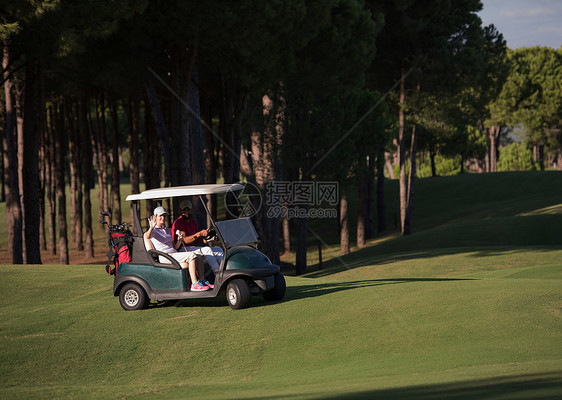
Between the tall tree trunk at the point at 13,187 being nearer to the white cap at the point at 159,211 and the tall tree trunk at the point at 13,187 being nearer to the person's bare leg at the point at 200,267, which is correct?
the white cap at the point at 159,211

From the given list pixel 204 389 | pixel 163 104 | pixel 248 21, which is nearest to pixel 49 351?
pixel 204 389

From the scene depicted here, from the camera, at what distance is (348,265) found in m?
24.0

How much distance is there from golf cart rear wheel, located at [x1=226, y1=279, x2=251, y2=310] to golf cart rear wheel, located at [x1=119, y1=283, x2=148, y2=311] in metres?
1.56

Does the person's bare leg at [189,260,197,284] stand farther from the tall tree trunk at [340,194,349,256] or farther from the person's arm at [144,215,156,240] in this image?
the tall tree trunk at [340,194,349,256]

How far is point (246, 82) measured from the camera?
2248 cm

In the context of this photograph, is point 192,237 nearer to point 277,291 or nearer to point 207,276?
point 207,276

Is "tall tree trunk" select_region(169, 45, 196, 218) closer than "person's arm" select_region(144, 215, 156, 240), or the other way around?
"person's arm" select_region(144, 215, 156, 240)

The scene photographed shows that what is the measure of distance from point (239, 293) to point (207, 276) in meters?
A: 0.65

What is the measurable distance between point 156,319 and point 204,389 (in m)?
3.62

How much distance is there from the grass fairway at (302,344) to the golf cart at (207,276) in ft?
1.09

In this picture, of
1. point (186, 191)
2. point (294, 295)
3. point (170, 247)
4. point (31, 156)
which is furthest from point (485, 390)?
point (31, 156)

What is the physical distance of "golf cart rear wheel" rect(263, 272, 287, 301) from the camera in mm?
10945

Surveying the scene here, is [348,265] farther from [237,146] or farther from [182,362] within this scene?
[182,362]

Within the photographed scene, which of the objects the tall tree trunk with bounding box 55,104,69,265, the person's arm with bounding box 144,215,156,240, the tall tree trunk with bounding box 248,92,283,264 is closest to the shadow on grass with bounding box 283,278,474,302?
the person's arm with bounding box 144,215,156,240
